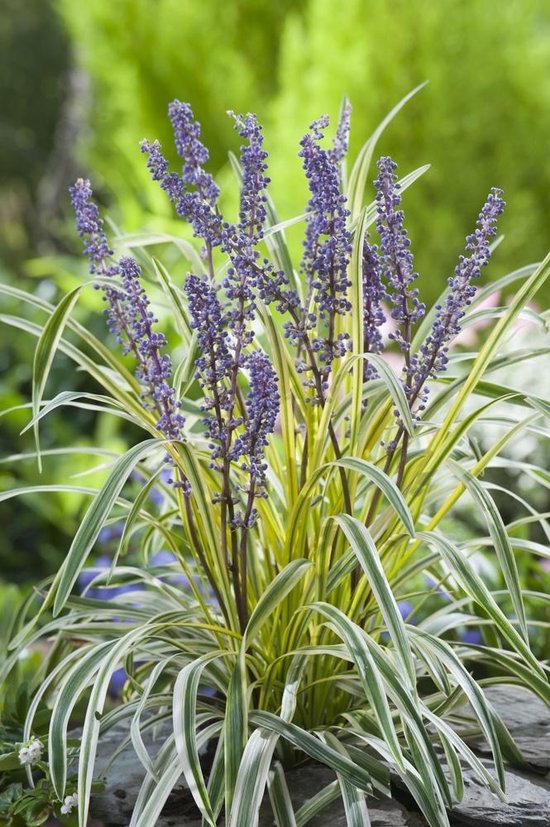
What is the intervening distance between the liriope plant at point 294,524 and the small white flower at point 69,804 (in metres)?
0.02

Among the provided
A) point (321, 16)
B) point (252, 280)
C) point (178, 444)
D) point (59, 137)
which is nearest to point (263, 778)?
point (178, 444)

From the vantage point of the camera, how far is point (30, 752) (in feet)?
3.80

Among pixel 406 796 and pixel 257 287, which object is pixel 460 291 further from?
pixel 406 796

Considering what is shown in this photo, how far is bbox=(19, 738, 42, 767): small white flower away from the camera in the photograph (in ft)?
3.79

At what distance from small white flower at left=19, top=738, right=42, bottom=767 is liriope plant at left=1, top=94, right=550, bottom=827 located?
0.05 meters

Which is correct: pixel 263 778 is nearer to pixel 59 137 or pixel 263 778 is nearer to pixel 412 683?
pixel 412 683

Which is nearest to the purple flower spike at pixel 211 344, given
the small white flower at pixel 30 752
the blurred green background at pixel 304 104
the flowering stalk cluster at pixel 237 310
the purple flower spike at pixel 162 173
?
the flowering stalk cluster at pixel 237 310

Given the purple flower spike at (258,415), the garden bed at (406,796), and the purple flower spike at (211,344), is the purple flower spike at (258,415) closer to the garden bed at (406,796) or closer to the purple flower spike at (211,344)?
the purple flower spike at (211,344)

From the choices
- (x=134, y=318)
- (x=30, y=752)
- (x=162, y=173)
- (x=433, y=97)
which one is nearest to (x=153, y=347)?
(x=134, y=318)

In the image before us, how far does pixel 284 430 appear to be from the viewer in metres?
1.25

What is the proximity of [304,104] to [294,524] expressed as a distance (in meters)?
3.59

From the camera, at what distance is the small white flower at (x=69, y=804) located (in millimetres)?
1076

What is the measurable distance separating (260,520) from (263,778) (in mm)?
448

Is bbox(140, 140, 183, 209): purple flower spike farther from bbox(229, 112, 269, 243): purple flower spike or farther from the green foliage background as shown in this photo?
the green foliage background
